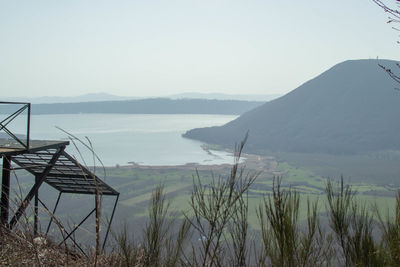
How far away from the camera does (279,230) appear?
2.60 m

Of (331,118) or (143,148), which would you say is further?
(331,118)

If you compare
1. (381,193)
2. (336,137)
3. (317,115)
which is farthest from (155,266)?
(317,115)

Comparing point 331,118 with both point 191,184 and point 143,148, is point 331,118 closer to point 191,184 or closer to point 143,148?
point 143,148

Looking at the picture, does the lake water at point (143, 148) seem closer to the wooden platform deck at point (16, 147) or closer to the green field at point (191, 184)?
the green field at point (191, 184)

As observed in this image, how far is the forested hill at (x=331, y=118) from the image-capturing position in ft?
404

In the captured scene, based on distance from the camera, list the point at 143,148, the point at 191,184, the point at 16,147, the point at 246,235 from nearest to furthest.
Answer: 1. the point at 246,235
2. the point at 16,147
3. the point at 191,184
4. the point at 143,148

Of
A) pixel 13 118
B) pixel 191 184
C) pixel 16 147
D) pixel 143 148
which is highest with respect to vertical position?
pixel 13 118

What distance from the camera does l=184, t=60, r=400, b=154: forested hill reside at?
12306cm

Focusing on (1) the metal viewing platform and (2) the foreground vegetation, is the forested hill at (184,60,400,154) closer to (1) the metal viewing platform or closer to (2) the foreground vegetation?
(1) the metal viewing platform

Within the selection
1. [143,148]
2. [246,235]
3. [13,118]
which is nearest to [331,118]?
[143,148]

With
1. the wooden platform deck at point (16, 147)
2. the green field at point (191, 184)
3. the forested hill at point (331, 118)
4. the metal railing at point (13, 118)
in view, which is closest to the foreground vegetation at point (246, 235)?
the wooden platform deck at point (16, 147)

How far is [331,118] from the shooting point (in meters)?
137

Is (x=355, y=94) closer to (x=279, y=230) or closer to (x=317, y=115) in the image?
(x=317, y=115)

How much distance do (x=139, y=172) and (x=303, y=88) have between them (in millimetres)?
88688
